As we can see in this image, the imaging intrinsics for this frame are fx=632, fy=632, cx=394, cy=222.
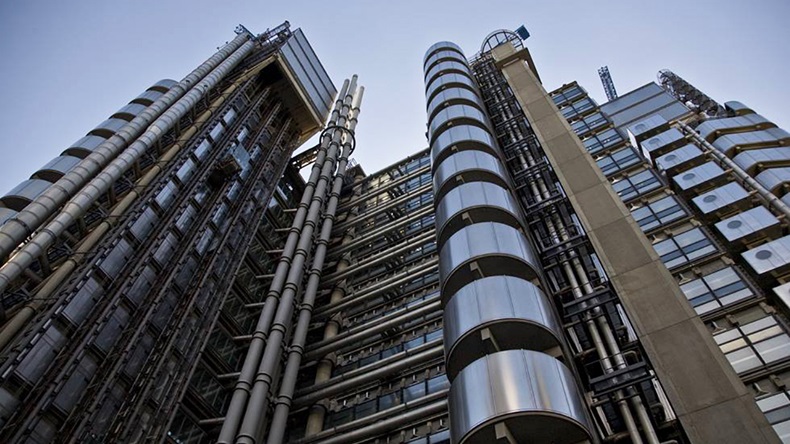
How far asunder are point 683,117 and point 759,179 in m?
12.5

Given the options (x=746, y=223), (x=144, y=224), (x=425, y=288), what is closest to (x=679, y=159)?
(x=746, y=223)

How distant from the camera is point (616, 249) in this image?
2172 cm

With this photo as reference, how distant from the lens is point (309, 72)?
55.4 m

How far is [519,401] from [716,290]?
10559mm

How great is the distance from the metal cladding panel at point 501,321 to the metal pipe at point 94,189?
14.5 meters

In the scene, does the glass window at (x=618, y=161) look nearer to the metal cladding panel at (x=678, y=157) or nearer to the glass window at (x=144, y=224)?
the metal cladding panel at (x=678, y=157)

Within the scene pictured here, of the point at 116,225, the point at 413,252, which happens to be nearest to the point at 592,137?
the point at 413,252

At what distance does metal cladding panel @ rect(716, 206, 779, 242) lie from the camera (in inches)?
938

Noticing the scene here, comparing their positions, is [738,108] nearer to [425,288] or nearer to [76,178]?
[425,288]

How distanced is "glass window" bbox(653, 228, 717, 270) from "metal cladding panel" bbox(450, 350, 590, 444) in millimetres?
9284

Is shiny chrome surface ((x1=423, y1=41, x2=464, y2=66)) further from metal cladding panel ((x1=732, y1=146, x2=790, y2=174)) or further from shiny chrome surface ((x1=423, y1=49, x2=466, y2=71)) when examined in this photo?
metal cladding panel ((x1=732, y1=146, x2=790, y2=174))

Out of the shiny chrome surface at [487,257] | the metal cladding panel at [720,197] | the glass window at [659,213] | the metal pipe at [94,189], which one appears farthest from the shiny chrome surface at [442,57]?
the shiny chrome surface at [487,257]

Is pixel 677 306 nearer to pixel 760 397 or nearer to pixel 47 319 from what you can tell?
pixel 760 397

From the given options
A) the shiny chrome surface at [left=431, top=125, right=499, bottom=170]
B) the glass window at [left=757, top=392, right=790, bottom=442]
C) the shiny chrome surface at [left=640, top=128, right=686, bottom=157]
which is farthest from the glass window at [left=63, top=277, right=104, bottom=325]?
the shiny chrome surface at [left=640, top=128, right=686, bottom=157]
